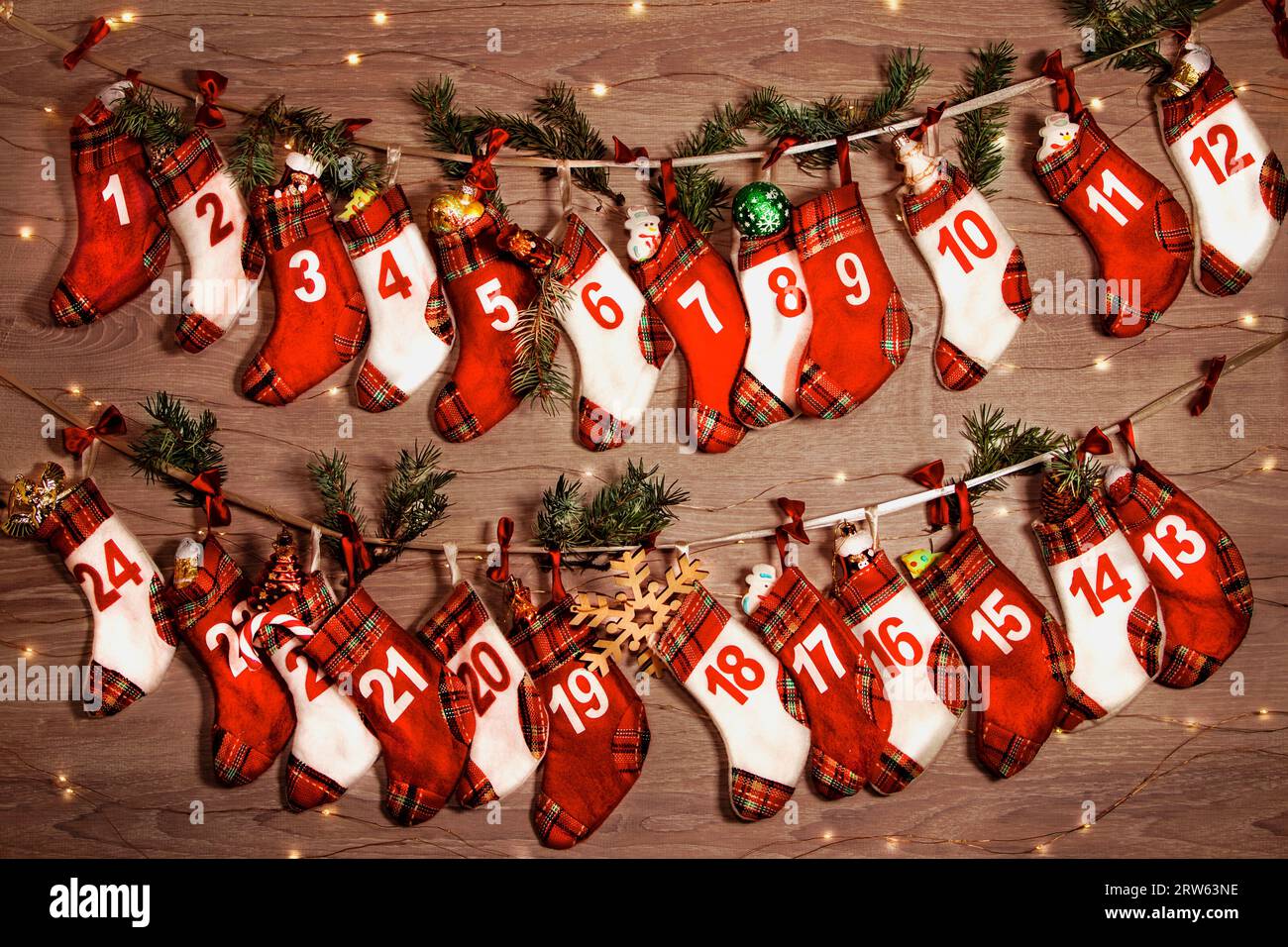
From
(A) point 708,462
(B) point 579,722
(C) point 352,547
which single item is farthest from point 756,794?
(C) point 352,547

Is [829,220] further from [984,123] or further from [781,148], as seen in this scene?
[984,123]

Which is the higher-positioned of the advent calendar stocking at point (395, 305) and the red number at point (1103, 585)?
the advent calendar stocking at point (395, 305)

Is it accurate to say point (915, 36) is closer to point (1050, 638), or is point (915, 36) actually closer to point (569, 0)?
point (569, 0)

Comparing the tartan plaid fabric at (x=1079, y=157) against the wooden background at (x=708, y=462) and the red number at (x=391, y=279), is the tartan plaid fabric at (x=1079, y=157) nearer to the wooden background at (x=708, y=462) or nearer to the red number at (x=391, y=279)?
the wooden background at (x=708, y=462)

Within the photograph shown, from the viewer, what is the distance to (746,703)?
1934 millimetres

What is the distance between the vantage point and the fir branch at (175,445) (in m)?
1.91

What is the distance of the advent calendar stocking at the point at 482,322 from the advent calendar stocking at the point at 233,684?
0.50m

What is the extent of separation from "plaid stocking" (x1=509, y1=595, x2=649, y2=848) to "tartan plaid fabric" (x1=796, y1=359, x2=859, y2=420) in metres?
0.58

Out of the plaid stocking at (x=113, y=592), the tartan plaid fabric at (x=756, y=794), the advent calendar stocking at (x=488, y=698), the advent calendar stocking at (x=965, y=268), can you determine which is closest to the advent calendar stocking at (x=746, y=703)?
the tartan plaid fabric at (x=756, y=794)

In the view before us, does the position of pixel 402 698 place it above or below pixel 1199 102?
below

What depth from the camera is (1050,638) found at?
6.28 feet

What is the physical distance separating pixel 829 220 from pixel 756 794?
1.08 meters
